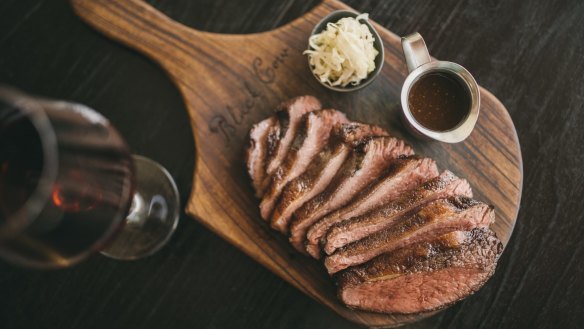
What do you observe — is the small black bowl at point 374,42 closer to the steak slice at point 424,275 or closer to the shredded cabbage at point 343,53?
the shredded cabbage at point 343,53

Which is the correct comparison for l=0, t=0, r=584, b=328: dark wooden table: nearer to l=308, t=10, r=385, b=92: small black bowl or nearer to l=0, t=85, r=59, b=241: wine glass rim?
l=308, t=10, r=385, b=92: small black bowl

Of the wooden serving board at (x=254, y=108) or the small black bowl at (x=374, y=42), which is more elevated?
the small black bowl at (x=374, y=42)

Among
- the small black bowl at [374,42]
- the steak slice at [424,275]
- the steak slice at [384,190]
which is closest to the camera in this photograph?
the steak slice at [424,275]

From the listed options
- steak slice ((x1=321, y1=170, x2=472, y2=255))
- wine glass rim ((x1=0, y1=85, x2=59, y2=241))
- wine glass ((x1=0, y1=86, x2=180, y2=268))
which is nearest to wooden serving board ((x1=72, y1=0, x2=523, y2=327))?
steak slice ((x1=321, y1=170, x2=472, y2=255))

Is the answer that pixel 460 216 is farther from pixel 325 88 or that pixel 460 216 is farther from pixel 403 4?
pixel 403 4

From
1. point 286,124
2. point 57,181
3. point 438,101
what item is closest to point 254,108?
point 286,124

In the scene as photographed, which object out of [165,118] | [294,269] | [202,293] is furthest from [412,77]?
[202,293]

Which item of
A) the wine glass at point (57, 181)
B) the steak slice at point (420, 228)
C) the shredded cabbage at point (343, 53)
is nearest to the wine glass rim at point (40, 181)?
the wine glass at point (57, 181)
